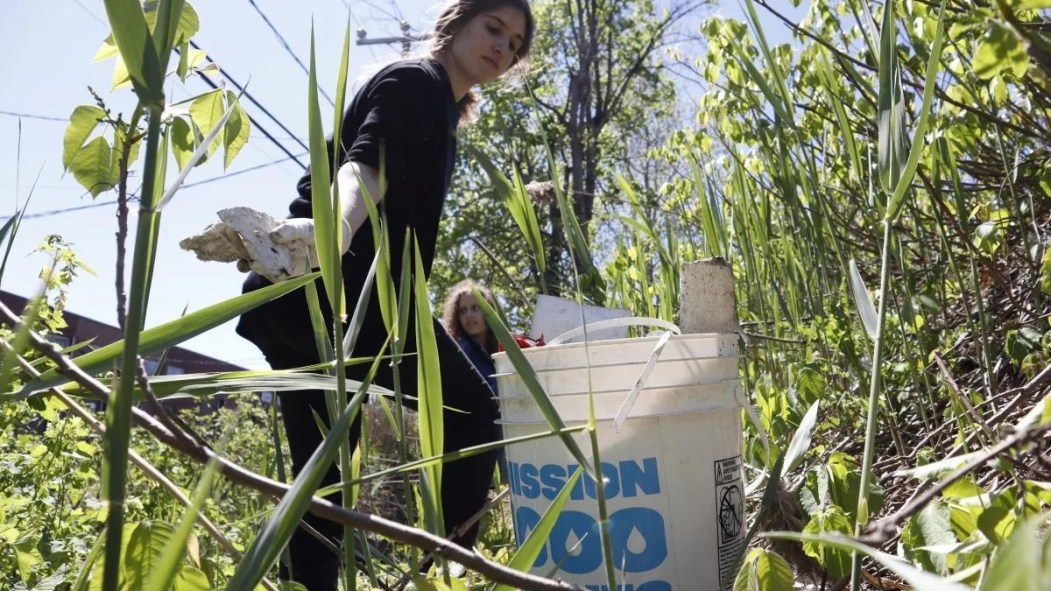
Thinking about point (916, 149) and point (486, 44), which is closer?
point (916, 149)

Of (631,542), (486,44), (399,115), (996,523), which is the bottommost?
(631,542)

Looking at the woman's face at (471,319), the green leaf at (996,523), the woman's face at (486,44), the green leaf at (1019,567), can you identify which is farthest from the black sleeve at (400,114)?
the woman's face at (471,319)

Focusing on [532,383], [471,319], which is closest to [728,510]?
[532,383]

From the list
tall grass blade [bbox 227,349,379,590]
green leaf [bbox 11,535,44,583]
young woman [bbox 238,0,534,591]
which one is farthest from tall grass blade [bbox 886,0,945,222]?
green leaf [bbox 11,535,44,583]

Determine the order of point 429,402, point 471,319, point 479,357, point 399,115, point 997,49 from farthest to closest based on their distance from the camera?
point 471,319 → point 479,357 → point 399,115 → point 429,402 → point 997,49

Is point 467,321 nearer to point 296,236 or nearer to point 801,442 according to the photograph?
point 296,236

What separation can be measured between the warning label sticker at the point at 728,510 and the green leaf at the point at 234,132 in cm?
62

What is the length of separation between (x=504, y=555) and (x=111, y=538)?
39.0 inches

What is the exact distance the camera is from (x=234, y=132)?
0.65m

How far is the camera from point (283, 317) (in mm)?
1473

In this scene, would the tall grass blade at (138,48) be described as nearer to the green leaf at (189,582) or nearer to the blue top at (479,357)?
the green leaf at (189,582)

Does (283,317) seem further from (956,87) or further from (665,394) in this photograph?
(956,87)

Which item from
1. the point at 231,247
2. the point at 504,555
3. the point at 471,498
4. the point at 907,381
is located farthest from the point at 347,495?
the point at 907,381

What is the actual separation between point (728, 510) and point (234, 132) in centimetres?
67
